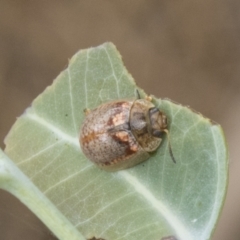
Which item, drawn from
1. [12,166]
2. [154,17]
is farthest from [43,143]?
[154,17]

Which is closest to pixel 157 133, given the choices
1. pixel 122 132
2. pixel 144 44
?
pixel 122 132

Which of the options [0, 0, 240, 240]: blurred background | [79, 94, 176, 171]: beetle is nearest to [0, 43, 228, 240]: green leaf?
[79, 94, 176, 171]: beetle

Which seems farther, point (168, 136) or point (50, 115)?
point (50, 115)

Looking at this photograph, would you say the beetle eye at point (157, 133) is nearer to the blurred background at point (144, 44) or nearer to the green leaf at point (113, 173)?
the green leaf at point (113, 173)

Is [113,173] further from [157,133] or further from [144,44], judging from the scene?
[144,44]

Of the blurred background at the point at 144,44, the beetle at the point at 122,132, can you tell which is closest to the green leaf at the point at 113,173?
the beetle at the point at 122,132

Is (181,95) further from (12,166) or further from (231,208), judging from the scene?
(12,166)
